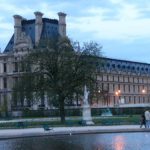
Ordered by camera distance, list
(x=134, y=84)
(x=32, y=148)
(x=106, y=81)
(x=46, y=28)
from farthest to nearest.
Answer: (x=134, y=84) < (x=106, y=81) < (x=46, y=28) < (x=32, y=148)

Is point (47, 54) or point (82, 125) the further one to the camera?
point (47, 54)

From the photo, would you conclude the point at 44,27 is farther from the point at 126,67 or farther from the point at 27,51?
the point at 126,67

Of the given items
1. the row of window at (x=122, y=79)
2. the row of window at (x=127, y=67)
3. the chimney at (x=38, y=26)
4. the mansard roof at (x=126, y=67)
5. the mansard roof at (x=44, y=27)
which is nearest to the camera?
the chimney at (x=38, y=26)

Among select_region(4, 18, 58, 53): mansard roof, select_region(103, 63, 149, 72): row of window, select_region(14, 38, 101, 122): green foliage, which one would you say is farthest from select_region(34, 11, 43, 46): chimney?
select_region(14, 38, 101, 122): green foliage

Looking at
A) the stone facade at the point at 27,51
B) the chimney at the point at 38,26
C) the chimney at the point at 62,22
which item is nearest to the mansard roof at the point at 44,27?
the stone facade at the point at 27,51

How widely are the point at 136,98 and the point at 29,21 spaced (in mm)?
46057

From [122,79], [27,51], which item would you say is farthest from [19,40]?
[122,79]

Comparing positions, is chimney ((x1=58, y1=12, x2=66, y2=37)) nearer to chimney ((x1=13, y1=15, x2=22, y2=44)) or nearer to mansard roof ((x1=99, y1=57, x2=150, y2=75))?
chimney ((x1=13, y1=15, x2=22, y2=44))

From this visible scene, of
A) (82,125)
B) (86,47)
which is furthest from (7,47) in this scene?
(82,125)

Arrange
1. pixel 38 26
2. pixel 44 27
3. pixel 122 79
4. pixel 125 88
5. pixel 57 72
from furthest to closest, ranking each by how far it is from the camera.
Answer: pixel 125 88, pixel 122 79, pixel 44 27, pixel 38 26, pixel 57 72

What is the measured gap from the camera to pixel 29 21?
128 m

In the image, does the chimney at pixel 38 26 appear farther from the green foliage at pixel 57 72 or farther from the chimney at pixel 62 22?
the green foliage at pixel 57 72

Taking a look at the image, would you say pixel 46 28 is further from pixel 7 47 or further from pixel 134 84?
pixel 134 84

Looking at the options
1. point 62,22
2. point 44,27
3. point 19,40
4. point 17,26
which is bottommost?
point 19,40
